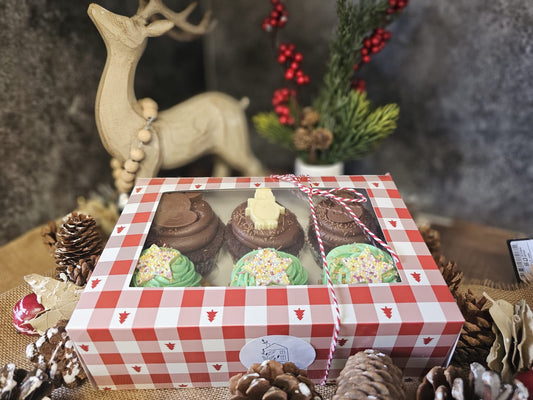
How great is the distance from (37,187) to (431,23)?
1384 mm

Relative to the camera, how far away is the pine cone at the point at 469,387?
63 cm

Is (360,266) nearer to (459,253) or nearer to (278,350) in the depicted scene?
(278,350)

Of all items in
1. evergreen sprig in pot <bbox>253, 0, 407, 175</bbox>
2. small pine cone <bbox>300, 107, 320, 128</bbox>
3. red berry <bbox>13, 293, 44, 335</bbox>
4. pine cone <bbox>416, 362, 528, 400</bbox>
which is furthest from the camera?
small pine cone <bbox>300, 107, 320, 128</bbox>

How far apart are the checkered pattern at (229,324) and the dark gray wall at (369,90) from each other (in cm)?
58

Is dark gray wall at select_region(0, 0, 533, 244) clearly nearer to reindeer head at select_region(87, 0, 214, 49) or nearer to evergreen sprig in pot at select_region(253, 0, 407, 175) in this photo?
reindeer head at select_region(87, 0, 214, 49)

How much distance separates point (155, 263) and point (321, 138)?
692 millimetres

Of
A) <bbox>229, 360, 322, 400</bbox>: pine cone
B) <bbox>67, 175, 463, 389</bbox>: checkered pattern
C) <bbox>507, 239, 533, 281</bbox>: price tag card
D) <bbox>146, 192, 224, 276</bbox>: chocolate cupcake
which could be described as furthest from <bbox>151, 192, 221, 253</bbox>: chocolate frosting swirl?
<bbox>507, 239, 533, 281</bbox>: price tag card

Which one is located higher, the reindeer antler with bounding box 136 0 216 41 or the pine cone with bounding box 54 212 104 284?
the reindeer antler with bounding box 136 0 216 41

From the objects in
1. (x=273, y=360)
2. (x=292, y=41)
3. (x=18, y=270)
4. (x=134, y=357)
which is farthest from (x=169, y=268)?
(x=292, y=41)

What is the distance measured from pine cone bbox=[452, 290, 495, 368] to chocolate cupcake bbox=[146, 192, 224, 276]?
21.9 inches

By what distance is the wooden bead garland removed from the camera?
1.18m

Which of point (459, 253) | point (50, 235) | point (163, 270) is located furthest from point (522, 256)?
point (50, 235)

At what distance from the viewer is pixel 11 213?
1195mm

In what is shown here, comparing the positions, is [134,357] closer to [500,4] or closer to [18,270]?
[18,270]
